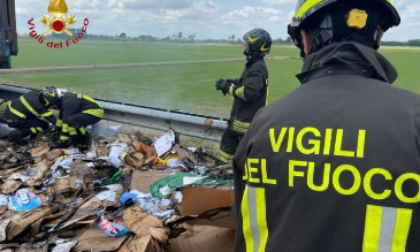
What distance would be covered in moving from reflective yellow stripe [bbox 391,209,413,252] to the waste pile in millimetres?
1491

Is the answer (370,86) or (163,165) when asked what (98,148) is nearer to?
(163,165)

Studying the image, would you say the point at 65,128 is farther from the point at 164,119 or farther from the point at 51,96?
the point at 164,119

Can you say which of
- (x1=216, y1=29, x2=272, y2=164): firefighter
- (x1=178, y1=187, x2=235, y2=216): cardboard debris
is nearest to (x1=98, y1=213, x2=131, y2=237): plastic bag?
(x1=178, y1=187, x2=235, y2=216): cardboard debris

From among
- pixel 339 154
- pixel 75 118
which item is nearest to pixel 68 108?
pixel 75 118

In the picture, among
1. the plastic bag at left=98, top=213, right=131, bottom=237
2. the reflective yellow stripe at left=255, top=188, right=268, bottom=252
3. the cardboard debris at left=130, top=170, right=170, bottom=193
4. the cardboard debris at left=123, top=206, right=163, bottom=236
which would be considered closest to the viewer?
the reflective yellow stripe at left=255, top=188, right=268, bottom=252

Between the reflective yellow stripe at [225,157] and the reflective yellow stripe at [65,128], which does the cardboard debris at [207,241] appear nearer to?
the reflective yellow stripe at [225,157]

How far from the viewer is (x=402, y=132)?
1.07 meters

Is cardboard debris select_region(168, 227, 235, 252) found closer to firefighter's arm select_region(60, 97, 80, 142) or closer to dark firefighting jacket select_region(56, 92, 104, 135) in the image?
dark firefighting jacket select_region(56, 92, 104, 135)

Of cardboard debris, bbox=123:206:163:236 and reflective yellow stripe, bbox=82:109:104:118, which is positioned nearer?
cardboard debris, bbox=123:206:163:236

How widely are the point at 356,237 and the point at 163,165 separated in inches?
143

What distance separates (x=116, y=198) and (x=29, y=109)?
3276 mm

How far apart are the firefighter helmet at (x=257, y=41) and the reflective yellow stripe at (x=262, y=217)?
3199 mm

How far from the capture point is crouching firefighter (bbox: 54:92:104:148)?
571 cm

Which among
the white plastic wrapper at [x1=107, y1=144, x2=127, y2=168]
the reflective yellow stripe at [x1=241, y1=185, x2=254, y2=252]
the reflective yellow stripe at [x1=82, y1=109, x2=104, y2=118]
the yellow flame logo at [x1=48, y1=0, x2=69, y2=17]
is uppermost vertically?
the yellow flame logo at [x1=48, y1=0, x2=69, y2=17]
